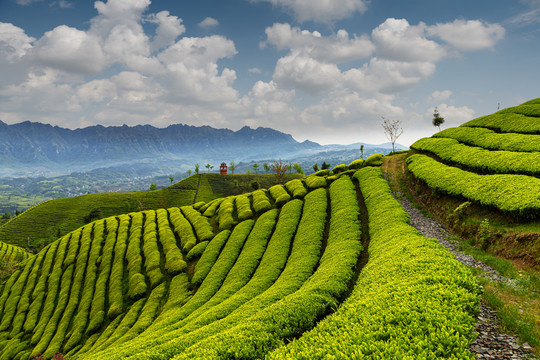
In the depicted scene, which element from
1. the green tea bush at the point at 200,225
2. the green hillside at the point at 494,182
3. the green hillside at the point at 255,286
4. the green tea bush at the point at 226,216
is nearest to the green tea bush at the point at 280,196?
the green hillside at the point at 255,286

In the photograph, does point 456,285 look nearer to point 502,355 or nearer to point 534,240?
point 502,355

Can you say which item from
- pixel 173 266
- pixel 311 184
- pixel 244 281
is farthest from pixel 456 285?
pixel 311 184

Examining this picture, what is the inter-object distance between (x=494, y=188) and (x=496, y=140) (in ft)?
61.1

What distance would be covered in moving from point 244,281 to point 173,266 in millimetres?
17435

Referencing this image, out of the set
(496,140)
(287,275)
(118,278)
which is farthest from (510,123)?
(118,278)

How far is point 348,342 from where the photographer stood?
838 centimetres

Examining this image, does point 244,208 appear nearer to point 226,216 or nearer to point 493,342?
point 226,216

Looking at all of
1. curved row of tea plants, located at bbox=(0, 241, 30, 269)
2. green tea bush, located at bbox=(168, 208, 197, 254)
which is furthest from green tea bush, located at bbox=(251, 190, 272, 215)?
curved row of tea plants, located at bbox=(0, 241, 30, 269)

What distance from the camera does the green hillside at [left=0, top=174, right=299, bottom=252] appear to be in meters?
123

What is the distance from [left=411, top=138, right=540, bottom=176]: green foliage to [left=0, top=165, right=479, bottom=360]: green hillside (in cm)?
1075

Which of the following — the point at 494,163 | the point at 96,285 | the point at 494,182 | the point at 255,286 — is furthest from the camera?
the point at 96,285

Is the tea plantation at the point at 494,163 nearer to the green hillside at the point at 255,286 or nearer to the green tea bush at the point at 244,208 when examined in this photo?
the green hillside at the point at 255,286

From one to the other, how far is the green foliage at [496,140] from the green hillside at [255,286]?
16.1 meters

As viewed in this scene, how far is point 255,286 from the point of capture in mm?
24547
